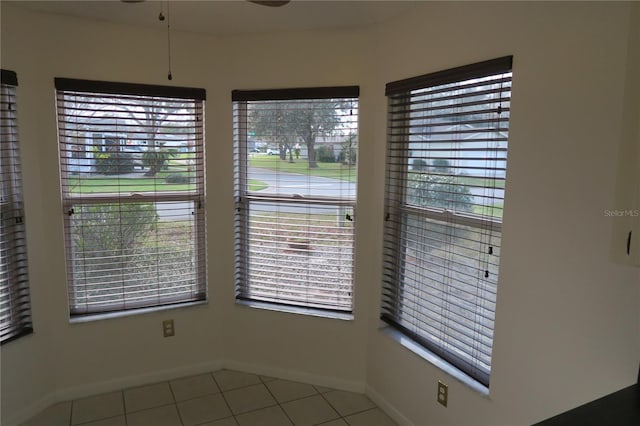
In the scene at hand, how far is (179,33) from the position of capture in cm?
273

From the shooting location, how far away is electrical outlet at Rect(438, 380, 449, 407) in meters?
2.18

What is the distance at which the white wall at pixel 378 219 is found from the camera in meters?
1.49

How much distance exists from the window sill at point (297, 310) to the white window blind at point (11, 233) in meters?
1.28

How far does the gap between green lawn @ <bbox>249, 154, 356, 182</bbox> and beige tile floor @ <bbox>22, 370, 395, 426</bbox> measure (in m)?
1.43

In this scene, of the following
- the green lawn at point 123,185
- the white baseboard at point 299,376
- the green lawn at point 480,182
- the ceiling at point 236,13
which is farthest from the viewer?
the white baseboard at point 299,376

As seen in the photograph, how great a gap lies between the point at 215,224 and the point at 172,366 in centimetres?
103

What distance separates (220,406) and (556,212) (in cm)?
221

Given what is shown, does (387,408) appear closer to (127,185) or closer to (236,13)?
(127,185)

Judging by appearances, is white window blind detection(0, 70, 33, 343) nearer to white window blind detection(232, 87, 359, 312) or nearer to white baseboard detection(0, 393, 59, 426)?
white baseboard detection(0, 393, 59, 426)

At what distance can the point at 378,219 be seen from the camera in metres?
2.65

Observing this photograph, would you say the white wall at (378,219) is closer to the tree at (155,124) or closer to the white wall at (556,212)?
the white wall at (556,212)

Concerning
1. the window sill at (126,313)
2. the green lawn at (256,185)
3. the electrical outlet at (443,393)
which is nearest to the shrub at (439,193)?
the electrical outlet at (443,393)

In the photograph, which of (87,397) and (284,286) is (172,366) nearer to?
(87,397)

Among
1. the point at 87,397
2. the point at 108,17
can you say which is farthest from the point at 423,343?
the point at 108,17
